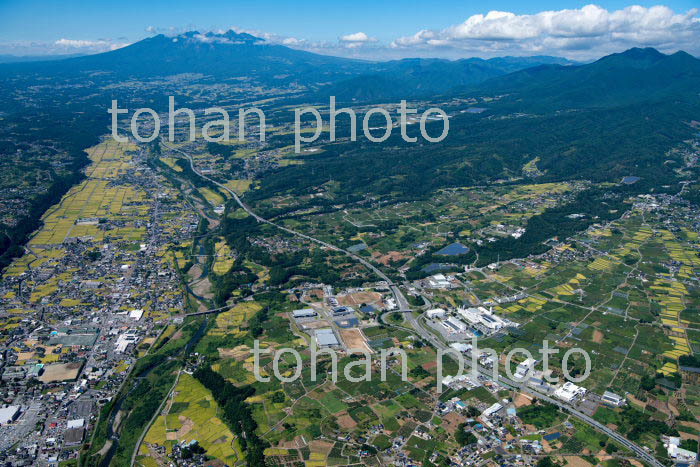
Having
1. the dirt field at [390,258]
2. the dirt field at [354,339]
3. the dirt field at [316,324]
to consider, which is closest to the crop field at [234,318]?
the dirt field at [316,324]

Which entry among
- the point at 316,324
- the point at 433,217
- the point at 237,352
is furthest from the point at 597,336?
the point at 433,217

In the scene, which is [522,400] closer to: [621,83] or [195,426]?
[195,426]

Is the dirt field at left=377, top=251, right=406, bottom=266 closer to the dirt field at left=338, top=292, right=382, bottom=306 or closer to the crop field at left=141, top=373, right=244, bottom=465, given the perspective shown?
the dirt field at left=338, top=292, right=382, bottom=306

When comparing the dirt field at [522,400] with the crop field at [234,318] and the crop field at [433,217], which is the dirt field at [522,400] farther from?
the crop field at [433,217]

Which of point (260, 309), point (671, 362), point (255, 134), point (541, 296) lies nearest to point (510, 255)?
point (541, 296)

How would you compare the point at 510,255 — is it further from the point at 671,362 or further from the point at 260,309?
the point at 260,309

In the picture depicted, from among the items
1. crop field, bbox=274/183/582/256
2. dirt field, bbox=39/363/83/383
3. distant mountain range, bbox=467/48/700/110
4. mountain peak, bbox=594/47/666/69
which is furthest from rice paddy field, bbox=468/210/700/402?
mountain peak, bbox=594/47/666/69
